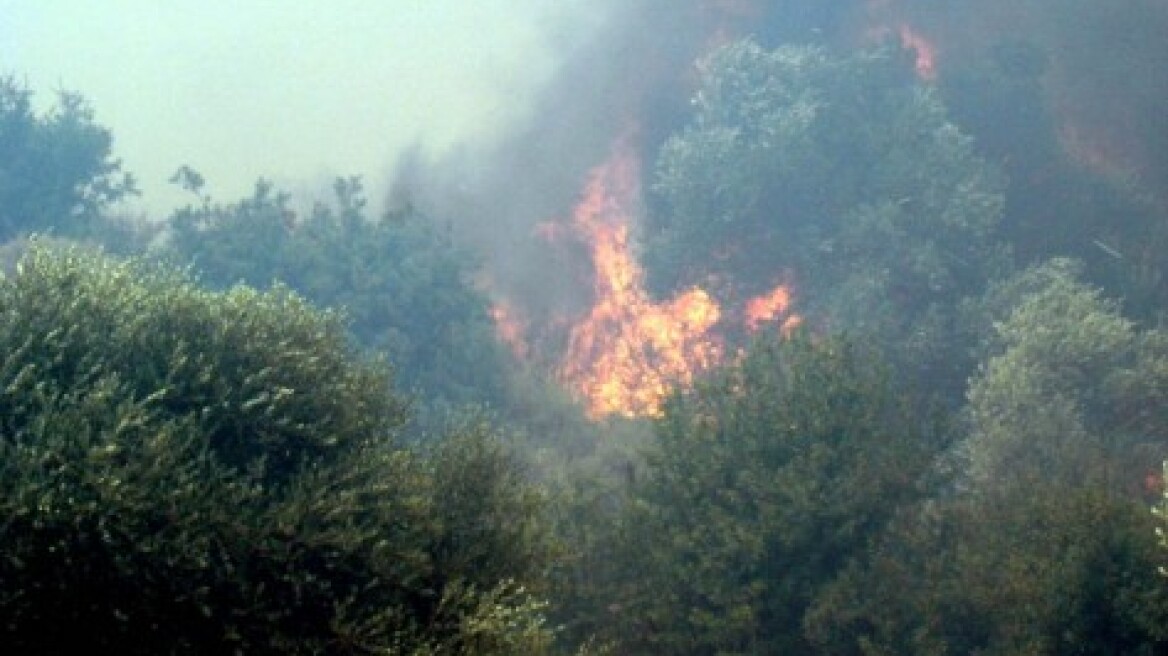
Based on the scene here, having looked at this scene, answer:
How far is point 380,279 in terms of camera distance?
53.6 meters

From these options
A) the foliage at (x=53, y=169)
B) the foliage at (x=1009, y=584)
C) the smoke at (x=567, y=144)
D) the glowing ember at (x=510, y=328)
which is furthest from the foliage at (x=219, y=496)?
the foliage at (x=53, y=169)

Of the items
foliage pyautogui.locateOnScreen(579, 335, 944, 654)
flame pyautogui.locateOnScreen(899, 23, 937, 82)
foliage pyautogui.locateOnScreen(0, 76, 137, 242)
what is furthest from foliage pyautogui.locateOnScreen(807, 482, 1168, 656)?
foliage pyautogui.locateOnScreen(0, 76, 137, 242)

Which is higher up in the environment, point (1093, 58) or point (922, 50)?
point (922, 50)

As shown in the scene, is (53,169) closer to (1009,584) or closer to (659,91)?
(659,91)

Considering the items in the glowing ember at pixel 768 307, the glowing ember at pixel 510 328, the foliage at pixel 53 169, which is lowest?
the glowing ember at pixel 768 307

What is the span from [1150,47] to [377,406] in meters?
58.4

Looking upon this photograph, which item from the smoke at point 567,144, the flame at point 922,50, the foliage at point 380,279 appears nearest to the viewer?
the foliage at point 380,279

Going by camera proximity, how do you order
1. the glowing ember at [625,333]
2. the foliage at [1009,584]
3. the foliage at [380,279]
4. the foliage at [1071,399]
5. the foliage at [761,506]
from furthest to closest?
the glowing ember at [625,333], the foliage at [380,279], the foliage at [1071,399], the foliage at [761,506], the foliage at [1009,584]

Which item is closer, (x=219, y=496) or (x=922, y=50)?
(x=219, y=496)

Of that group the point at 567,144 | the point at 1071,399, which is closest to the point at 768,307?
the point at 567,144

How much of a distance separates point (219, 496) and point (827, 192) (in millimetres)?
47740

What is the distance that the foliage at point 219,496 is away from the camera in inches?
516

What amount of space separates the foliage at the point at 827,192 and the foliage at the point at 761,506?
22286 millimetres

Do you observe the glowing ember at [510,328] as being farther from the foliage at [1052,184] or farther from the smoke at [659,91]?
the foliage at [1052,184]
